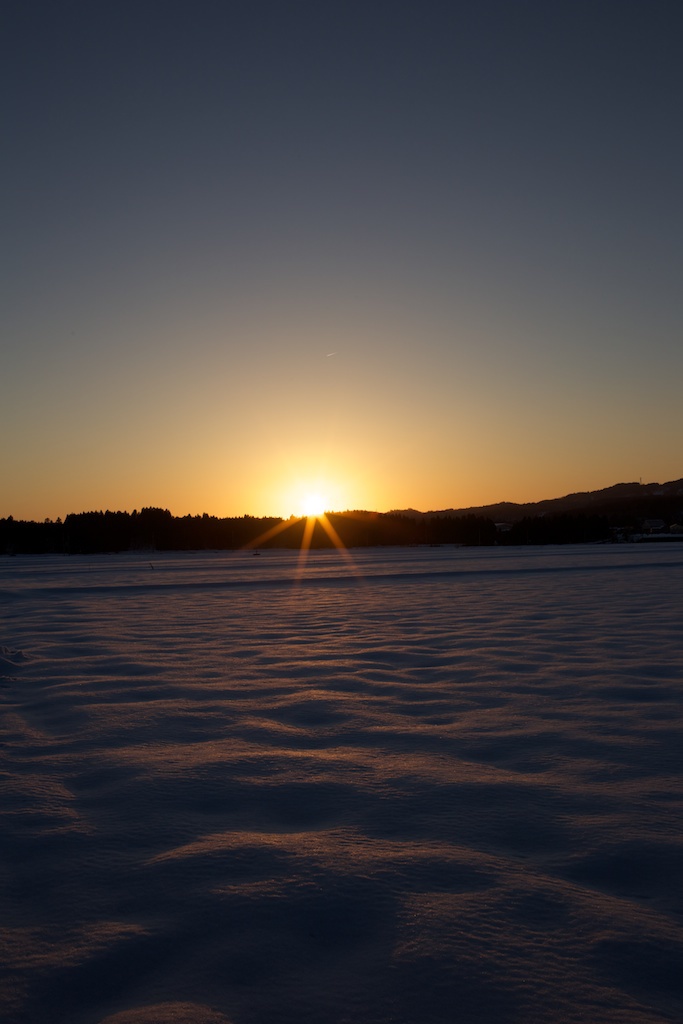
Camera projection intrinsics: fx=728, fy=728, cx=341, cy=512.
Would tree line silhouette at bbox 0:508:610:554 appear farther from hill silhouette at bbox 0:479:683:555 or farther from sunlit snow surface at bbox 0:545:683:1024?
sunlit snow surface at bbox 0:545:683:1024

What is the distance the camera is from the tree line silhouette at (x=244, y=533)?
69250mm

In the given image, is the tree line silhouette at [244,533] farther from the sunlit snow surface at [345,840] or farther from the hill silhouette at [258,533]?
the sunlit snow surface at [345,840]

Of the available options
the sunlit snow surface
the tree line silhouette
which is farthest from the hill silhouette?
the sunlit snow surface

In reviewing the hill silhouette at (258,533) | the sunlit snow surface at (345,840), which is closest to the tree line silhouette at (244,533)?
the hill silhouette at (258,533)

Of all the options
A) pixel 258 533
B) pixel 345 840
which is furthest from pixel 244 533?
pixel 345 840

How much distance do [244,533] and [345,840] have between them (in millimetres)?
75949

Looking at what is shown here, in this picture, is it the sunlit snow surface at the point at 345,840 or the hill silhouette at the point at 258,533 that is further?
the hill silhouette at the point at 258,533

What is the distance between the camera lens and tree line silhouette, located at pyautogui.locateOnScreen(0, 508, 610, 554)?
227 feet

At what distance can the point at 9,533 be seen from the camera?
68375 millimetres

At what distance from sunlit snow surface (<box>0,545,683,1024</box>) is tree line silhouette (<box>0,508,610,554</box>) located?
6360 cm

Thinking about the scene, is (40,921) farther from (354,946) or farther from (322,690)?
(322,690)

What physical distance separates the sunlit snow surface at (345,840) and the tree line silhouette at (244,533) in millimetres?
63599

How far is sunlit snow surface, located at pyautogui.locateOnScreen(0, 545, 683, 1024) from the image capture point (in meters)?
2.14

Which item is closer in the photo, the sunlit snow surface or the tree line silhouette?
the sunlit snow surface
